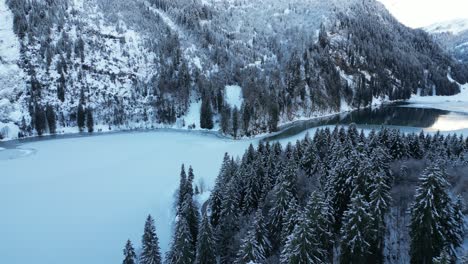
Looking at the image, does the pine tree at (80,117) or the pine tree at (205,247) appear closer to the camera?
the pine tree at (205,247)

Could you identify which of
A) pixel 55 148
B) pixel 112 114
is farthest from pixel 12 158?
pixel 112 114

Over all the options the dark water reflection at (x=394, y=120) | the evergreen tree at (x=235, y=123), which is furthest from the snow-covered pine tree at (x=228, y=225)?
the evergreen tree at (x=235, y=123)

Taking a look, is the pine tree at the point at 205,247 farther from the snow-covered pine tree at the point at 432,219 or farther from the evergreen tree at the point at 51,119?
the evergreen tree at the point at 51,119

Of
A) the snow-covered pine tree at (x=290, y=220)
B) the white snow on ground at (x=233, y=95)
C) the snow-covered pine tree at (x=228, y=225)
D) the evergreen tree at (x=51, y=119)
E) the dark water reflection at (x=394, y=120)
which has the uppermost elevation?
the white snow on ground at (x=233, y=95)

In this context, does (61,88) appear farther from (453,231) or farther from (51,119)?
(453,231)

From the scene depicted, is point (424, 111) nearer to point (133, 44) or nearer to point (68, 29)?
point (133, 44)

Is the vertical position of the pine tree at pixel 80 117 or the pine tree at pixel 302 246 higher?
the pine tree at pixel 80 117

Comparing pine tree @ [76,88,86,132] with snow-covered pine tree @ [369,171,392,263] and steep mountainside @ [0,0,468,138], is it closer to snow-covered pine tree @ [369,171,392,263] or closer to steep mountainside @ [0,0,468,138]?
steep mountainside @ [0,0,468,138]
